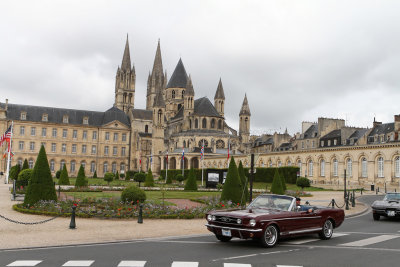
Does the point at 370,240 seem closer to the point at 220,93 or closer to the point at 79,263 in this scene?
the point at 79,263

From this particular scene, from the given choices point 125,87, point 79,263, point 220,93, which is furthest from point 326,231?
point 125,87

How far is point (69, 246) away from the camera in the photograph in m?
9.42

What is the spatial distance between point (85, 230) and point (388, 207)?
11.4 meters

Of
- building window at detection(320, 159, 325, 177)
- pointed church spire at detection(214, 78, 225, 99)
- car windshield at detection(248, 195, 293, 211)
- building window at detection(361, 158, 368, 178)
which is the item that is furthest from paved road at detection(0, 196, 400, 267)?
pointed church spire at detection(214, 78, 225, 99)

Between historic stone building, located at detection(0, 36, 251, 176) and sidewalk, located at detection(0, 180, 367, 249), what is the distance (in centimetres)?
5519

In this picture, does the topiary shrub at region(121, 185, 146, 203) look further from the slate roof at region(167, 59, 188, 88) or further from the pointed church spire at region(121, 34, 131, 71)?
the pointed church spire at region(121, 34, 131, 71)

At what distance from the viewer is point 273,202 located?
1048cm

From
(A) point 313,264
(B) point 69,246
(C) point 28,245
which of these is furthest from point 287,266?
(C) point 28,245

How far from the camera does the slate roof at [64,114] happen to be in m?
73.8

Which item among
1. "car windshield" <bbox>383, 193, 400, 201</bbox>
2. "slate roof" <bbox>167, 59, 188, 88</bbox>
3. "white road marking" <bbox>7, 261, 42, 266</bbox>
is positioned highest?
"slate roof" <bbox>167, 59, 188, 88</bbox>

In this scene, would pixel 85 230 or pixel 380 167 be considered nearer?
pixel 85 230

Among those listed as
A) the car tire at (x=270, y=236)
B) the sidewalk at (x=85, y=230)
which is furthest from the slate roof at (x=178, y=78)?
the car tire at (x=270, y=236)

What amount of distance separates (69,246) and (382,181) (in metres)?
41.9

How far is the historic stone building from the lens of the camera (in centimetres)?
7450
